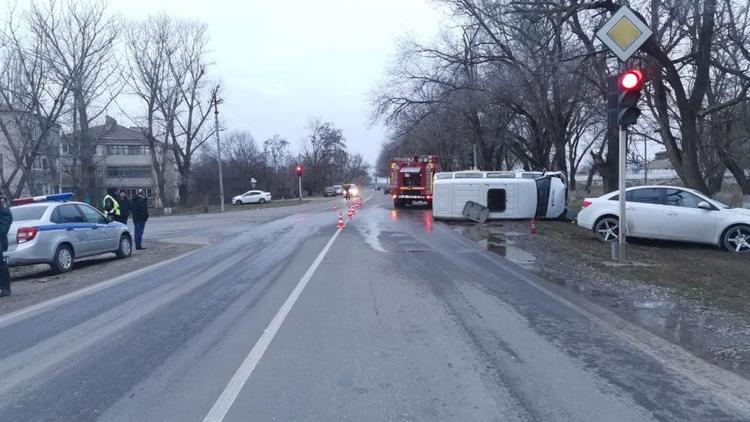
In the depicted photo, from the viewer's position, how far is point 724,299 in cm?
866

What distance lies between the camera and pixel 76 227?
13.2 meters

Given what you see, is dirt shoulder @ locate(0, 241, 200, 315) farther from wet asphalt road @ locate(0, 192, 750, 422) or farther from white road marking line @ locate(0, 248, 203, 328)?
wet asphalt road @ locate(0, 192, 750, 422)

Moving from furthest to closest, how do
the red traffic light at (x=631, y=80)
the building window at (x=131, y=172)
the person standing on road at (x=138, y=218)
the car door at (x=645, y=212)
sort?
1. the building window at (x=131, y=172)
2. the person standing on road at (x=138, y=218)
3. the car door at (x=645, y=212)
4. the red traffic light at (x=631, y=80)

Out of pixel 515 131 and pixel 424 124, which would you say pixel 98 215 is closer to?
pixel 424 124

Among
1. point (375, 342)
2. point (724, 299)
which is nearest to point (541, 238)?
point (724, 299)

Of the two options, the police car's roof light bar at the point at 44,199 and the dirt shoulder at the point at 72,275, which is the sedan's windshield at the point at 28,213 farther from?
the dirt shoulder at the point at 72,275

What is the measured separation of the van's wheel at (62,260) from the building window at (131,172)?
69083 millimetres

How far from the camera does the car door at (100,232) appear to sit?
13.9m

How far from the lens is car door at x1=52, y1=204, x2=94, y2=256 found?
12.9m

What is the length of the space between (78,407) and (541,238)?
14.5 meters

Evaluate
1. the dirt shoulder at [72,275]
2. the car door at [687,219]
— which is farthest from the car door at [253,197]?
the car door at [687,219]

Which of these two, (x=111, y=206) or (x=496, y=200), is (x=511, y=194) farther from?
(x=111, y=206)

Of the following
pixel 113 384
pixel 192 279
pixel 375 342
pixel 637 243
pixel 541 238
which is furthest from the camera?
pixel 541 238

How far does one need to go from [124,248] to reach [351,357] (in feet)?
37.5
